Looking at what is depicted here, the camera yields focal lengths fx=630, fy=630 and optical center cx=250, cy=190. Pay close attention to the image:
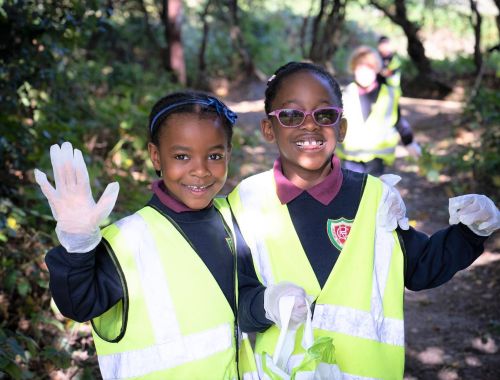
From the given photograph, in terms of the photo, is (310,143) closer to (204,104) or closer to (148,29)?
(204,104)

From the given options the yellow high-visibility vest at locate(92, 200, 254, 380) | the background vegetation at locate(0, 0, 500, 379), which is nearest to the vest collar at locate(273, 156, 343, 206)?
the yellow high-visibility vest at locate(92, 200, 254, 380)

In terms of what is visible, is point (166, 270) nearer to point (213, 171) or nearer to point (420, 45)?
point (213, 171)

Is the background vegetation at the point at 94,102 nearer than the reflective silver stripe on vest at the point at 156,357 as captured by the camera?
No

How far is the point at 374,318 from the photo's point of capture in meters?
2.07

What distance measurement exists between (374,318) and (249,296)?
419mm

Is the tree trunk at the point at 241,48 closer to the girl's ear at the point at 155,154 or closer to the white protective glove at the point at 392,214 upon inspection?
the girl's ear at the point at 155,154

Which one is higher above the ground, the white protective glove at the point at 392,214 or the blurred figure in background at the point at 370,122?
the blurred figure in background at the point at 370,122

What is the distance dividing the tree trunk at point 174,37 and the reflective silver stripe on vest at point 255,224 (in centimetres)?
1191

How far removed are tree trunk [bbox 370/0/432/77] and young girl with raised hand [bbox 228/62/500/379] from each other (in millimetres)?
12050

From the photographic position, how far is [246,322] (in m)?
2.06

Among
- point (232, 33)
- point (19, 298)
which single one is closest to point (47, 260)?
point (19, 298)

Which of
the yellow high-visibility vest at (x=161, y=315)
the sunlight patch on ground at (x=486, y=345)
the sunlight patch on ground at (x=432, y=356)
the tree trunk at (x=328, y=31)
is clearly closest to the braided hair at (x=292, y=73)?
the yellow high-visibility vest at (x=161, y=315)

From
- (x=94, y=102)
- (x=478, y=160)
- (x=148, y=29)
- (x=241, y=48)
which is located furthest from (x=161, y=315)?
(x=241, y=48)

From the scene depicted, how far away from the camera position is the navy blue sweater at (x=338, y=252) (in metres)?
2.07
